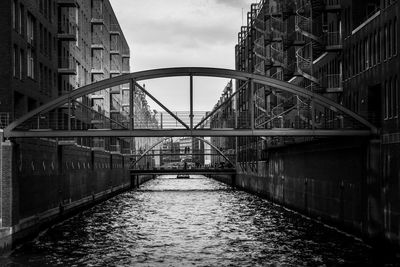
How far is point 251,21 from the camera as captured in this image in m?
82.2

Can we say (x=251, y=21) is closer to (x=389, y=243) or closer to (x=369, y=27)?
(x=369, y=27)

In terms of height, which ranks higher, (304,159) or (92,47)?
(92,47)

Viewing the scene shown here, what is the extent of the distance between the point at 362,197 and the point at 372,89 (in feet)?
23.0

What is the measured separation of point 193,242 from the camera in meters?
32.5

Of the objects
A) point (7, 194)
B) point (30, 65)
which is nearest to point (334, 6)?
point (30, 65)

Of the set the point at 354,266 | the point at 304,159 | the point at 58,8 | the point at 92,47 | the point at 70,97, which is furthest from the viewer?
the point at 92,47

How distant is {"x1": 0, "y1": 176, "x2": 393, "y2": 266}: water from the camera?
85.9ft

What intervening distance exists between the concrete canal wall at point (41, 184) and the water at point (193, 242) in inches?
39.4

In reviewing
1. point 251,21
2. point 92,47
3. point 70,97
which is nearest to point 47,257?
point 70,97

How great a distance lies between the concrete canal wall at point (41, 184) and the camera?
29156 mm

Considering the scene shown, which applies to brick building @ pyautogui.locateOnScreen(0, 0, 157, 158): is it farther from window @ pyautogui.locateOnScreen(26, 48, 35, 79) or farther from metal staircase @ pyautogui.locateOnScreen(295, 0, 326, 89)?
metal staircase @ pyautogui.locateOnScreen(295, 0, 326, 89)

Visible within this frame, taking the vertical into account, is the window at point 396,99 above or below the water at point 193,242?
above

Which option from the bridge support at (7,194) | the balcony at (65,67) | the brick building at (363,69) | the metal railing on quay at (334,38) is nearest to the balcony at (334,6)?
the brick building at (363,69)

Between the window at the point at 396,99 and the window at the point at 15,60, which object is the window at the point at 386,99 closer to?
the window at the point at 396,99
